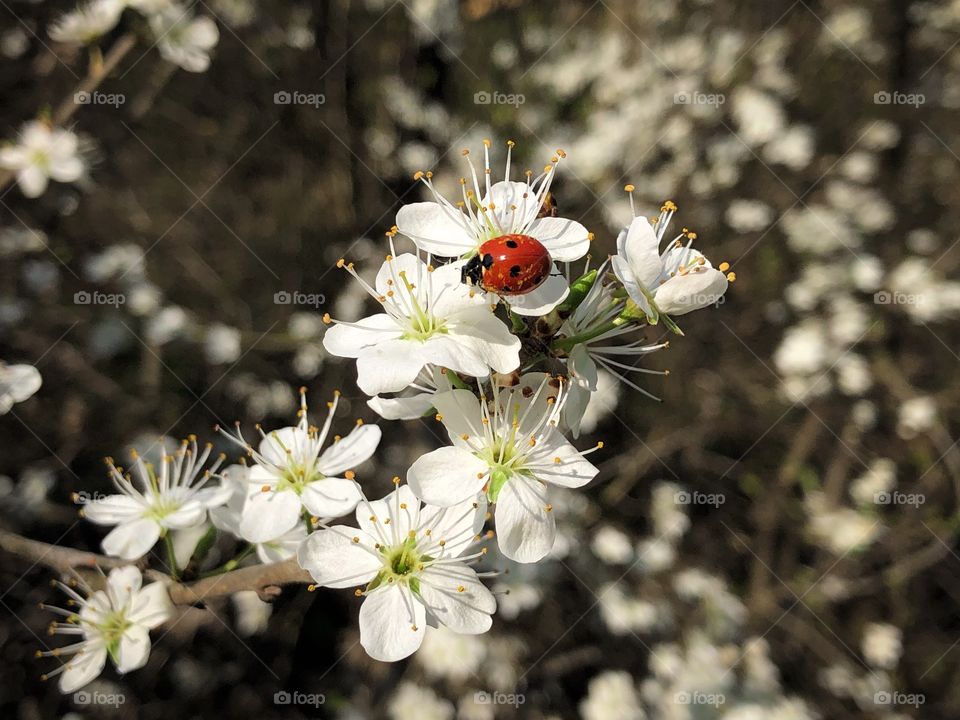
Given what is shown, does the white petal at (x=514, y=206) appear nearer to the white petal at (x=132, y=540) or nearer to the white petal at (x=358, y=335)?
the white petal at (x=358, y=335)

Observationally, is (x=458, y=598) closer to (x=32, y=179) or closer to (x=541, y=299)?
(x=541, y=299)

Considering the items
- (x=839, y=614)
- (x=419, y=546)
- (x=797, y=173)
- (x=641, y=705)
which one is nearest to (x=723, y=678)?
(x=641, y=705)

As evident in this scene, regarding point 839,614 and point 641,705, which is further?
point 839,614

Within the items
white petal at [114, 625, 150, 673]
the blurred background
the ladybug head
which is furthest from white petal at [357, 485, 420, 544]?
the blurred background

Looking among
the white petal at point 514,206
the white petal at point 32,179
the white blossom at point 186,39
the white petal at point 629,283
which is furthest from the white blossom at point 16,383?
the white petal at point 32,179

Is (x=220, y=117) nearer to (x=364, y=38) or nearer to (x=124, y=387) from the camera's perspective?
(x=364, y=38)

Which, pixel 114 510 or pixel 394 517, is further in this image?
pixel 114 510

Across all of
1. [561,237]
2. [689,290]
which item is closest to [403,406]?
[561,237]
